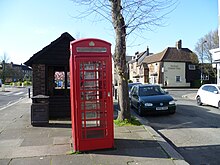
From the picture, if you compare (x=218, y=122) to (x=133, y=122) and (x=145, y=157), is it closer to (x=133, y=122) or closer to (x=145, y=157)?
(x=133, y=122)

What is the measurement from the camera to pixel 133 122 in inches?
321

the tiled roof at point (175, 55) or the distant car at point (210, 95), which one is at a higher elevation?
the tiled roof at point (175, 55)

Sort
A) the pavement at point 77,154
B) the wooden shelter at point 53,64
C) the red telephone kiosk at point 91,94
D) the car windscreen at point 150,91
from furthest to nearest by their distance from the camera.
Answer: the car windscreen at point 150,91 < the wooden shelter at point 53,64 < the red telephone kiosk at point 91,94 < the pavement at point 77,154

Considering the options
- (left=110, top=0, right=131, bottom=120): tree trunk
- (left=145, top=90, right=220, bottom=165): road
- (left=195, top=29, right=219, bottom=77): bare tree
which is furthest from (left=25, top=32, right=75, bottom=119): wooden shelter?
(left=195, top=29, right=219, bottom=77): bare tree

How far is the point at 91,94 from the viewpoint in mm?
5398

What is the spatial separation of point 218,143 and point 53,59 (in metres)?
6.85

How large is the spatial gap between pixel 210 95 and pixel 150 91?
4.30 meters

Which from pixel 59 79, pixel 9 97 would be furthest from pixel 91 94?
pixel 9 97

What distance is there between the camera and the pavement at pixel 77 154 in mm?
4691

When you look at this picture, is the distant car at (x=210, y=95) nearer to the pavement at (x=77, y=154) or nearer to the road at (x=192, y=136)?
the road at (x=192, y=136)

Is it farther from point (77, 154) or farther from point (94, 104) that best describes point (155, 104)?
point (77, 154)

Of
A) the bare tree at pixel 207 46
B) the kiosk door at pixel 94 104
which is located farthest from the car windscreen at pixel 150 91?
the bare tree at pixel 207 46

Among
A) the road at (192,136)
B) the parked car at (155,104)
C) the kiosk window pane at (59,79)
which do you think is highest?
the kiosk window pane at (59,79)

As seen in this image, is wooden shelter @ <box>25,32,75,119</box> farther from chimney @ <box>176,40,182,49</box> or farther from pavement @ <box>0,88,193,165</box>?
chimney @ <box>176,40,182,49</box>
